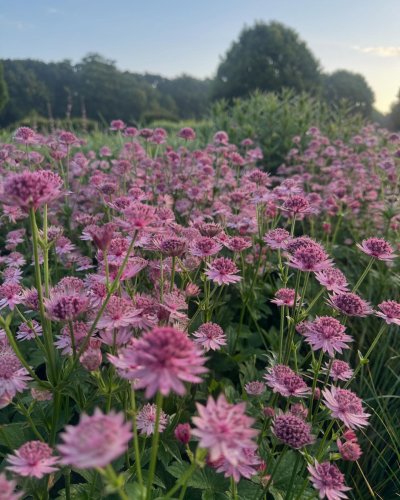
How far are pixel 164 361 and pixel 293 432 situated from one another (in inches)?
25.0

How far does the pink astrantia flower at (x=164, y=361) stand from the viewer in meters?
0.90

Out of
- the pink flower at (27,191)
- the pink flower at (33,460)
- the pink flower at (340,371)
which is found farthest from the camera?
the pink flower at (340,371)

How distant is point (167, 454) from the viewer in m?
1.75

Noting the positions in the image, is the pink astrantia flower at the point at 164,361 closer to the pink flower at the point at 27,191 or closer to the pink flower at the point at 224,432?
the pink flower at the point at 224,432

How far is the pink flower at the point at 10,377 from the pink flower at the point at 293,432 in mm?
796

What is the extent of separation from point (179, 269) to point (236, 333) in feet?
2.66

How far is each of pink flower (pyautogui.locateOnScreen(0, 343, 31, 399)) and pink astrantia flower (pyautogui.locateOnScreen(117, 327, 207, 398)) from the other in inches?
25.2

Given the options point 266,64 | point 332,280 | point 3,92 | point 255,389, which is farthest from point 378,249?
point 3,92

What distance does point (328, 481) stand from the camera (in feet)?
4.56

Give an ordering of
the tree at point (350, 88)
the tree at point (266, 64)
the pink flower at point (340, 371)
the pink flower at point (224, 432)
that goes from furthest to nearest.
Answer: the tree at point (350, 88), the tree at point (266, 64), the pink flower at point (340, 371), the pink flower at point (224, 432)

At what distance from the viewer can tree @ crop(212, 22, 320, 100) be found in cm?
2880

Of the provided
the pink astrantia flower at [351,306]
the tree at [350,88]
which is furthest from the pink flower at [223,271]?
the tree at [350,88]

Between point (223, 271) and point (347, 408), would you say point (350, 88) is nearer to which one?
point (223, 271)

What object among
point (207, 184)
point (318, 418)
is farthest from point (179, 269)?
point (207, 184)
